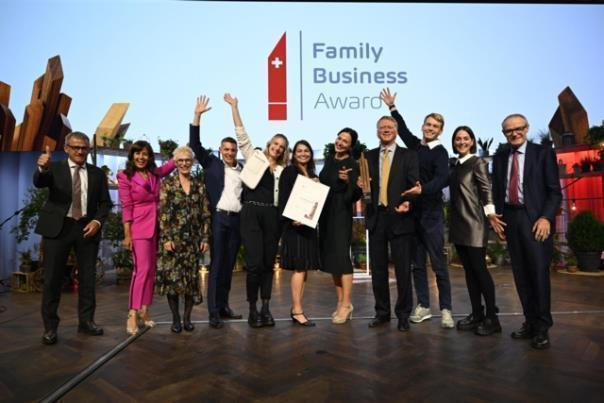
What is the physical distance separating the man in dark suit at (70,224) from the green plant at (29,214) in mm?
2743

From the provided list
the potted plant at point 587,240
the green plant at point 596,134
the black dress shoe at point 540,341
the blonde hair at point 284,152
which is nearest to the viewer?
the black dress shoe at point 540,341

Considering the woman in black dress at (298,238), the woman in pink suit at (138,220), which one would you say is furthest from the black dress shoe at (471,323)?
the woman in pink suit at (138,220)

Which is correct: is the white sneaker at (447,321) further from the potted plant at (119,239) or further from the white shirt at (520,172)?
the potted plant at (119,239)

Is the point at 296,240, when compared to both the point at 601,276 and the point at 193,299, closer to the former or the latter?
the point at 193,299

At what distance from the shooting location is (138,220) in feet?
8.89

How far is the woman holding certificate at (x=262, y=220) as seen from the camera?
8.96ft

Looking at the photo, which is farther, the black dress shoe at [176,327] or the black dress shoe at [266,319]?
the black dress shoe at [266,319]

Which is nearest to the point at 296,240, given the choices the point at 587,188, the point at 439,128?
the point at 439,128

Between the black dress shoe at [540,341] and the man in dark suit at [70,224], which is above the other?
the man in dark suit at [70,224]

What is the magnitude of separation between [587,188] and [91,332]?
7880 millimetres

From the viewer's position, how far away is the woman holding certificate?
2.73m

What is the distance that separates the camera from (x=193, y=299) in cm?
274

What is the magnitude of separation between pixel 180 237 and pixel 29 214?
334cm

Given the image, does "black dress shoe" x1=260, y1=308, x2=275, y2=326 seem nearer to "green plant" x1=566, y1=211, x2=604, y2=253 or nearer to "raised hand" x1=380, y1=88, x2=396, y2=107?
"raised hand" x1=380, y1=88, x2=396, y2=107
